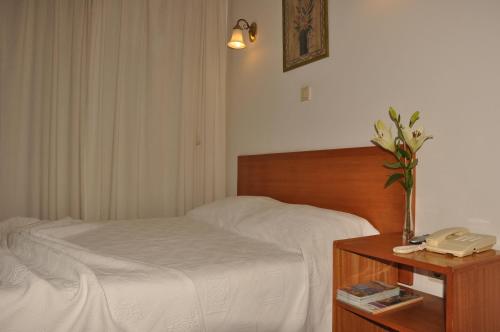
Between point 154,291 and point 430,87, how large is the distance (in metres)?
1.48

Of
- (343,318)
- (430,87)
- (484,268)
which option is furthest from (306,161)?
(484,268)

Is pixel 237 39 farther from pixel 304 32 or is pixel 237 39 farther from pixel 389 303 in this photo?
pixel 389 303

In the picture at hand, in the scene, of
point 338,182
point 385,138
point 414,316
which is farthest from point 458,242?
point 338,182

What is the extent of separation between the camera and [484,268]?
3.87ft

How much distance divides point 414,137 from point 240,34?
1.79 m

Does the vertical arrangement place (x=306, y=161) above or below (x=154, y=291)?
above

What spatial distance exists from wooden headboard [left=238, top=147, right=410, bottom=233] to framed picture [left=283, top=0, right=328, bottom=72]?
0.66m

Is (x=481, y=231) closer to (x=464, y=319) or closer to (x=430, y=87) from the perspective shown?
(x=464, y=319)

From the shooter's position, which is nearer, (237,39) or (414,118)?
(414,118)

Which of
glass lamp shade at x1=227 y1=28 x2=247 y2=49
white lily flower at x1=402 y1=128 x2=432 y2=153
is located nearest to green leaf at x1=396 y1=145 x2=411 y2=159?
white lily flower at x1=402 y1=128 x2=432 y2=153

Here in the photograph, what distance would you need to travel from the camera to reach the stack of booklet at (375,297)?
1.38 m

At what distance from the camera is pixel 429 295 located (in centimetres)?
159

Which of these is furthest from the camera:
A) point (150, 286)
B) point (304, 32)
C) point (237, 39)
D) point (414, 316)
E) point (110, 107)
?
point (110, 107)

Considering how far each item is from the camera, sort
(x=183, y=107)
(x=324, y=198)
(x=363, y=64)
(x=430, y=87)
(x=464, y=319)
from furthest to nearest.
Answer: (x=183, y=107), (x=324, y=198), (x=363, y=64), (x=430, y=87), (x=464, y=319)
